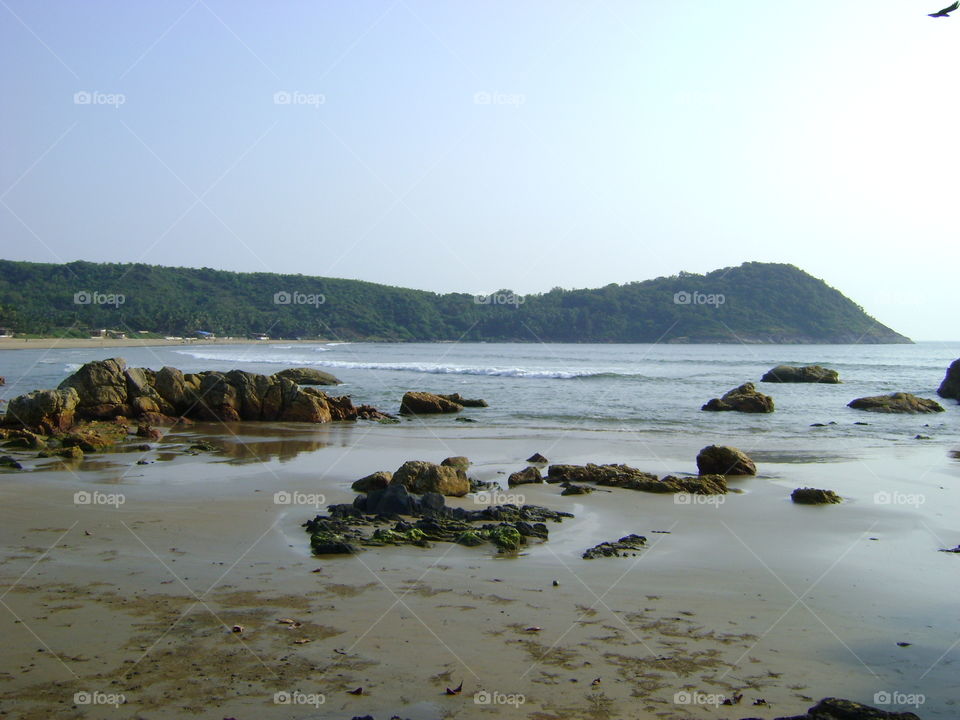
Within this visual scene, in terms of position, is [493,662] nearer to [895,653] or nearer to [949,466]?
[895,653]

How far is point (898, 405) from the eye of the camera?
1057 inches

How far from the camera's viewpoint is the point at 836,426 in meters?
21.9

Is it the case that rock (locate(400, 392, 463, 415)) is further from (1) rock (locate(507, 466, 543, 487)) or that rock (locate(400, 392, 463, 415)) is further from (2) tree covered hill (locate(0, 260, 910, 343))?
(2) tree covered hill (locate(0, 260, 910, 343))

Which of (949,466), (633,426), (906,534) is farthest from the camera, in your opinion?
(633,426)

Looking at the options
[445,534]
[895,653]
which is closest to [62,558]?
[445,534]

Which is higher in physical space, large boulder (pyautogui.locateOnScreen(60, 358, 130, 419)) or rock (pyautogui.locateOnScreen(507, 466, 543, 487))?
A: large boulder (pyautogui.locateOnScreen(60, 358, 130, 419))

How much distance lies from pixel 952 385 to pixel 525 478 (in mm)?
29431

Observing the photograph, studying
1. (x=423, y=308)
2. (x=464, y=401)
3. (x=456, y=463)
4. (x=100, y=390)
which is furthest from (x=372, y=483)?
(x=423, y=308)

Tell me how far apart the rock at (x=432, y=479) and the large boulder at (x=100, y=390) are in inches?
432

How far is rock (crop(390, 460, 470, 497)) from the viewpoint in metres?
10.1

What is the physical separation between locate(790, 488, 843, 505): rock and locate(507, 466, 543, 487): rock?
3.45m

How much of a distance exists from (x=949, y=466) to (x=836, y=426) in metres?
8.29

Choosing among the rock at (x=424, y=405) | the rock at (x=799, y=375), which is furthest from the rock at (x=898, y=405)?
the rock at (x=424, y=405)

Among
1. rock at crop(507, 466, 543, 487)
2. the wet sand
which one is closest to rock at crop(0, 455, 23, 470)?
the wet sand
